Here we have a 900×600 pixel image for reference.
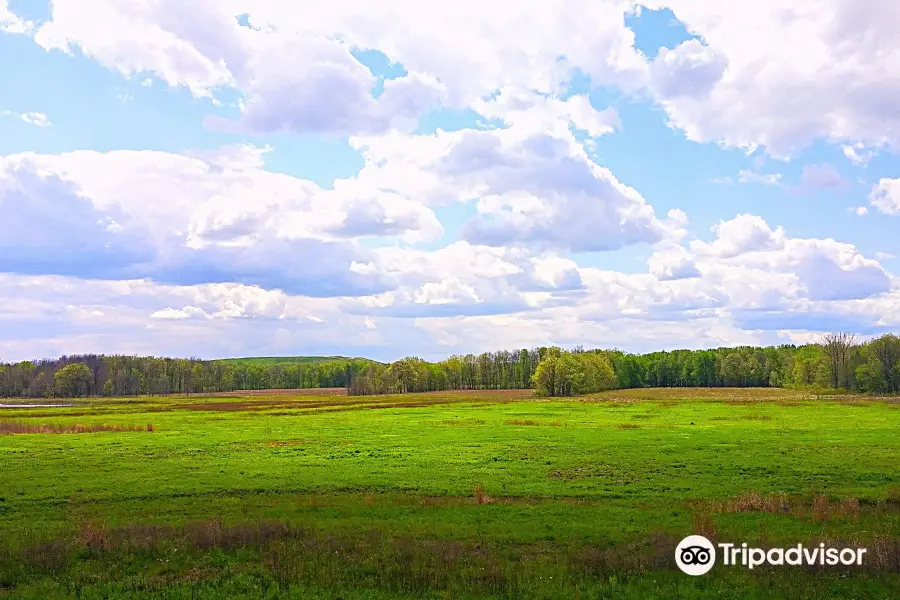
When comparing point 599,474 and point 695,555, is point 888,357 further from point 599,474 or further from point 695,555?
point 695,555

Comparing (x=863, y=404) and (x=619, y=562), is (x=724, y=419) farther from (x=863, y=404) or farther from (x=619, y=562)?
(x=619, y=562)

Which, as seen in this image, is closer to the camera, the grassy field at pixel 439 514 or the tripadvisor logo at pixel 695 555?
the grassy field at pixel 439 514

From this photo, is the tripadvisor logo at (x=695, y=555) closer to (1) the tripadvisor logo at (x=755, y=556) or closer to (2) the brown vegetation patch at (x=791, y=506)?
(1) the tripadvisor logo at (x=755, y=556)

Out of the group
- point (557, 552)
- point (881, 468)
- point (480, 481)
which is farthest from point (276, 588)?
point (881, 468)

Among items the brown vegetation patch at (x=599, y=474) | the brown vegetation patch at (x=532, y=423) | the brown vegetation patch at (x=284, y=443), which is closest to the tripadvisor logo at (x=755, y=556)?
the brown vegetation patch at (x=599, y=474)

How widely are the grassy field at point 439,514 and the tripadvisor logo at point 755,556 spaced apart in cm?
38

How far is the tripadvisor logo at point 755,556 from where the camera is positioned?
15.2 m

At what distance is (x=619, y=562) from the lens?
49.9 ft

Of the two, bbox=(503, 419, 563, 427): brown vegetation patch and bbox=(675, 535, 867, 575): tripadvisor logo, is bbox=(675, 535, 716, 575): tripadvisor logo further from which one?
bbox=(503, 419, 563, 427): brown vegetation patch

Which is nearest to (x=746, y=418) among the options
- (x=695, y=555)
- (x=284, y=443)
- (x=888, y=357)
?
(x=284, y=443)

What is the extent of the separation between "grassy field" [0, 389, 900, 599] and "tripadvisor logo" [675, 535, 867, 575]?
0.38 meters

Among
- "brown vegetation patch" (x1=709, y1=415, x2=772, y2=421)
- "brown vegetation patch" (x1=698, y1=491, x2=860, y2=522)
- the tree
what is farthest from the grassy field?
the tree

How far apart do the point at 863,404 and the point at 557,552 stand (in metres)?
91.8

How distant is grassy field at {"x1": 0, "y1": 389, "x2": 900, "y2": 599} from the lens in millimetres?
14195
